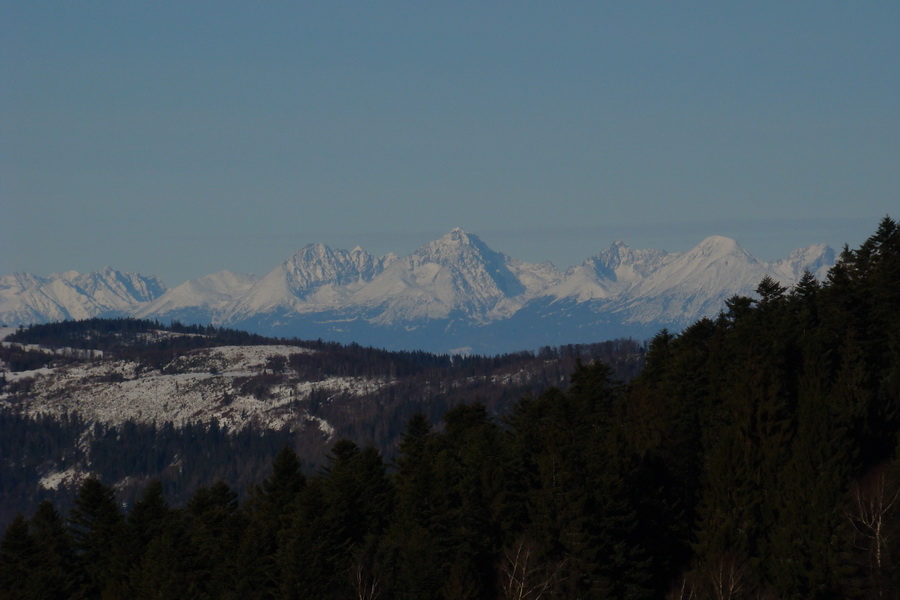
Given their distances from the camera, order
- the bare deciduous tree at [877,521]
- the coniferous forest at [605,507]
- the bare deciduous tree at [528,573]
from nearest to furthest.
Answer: the bare deciduous tree at [877,521] < the bare deciduous tree at [528,573] < the coniferous forest at [605,507]

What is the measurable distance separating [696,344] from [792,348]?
67.0 ft

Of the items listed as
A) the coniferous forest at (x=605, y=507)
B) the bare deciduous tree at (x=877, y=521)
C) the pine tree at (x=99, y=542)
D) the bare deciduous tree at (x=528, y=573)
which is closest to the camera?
the bare deciduous tree at (x=877, y=521)

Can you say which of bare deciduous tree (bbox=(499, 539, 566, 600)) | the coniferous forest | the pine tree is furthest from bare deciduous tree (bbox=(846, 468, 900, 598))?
the pine tree

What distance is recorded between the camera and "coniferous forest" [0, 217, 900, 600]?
252ft

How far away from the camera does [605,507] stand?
8100cm

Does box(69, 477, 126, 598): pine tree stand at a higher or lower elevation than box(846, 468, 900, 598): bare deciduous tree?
lower

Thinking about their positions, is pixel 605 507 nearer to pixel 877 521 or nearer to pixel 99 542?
pixel 877 521

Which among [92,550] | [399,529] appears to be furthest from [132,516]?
[399,529]

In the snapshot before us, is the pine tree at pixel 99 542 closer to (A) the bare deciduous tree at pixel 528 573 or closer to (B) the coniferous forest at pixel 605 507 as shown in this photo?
(B) the coniferous forest at pixel 605 507

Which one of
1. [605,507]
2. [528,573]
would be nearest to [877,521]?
[605,507]

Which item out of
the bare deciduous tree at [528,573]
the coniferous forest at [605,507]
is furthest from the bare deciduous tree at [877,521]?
the bare deciduous tree at [528,573]

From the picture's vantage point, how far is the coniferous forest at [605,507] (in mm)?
76750

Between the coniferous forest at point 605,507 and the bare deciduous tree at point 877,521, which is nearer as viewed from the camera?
the bare deciduous tree at point 877,521

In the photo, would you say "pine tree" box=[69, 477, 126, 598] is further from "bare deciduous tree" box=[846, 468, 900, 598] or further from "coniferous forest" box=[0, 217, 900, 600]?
"bare deciduous tree" box=[846, 468, 900, 598]
